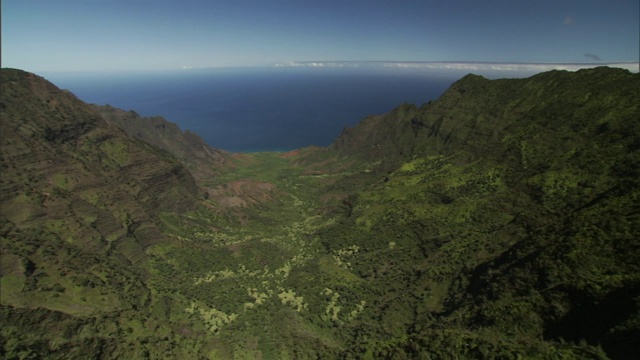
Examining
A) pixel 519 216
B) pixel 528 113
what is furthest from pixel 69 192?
pixel 528 113

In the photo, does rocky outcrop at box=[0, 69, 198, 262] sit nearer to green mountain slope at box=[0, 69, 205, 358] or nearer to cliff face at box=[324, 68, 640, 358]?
green mountain slope at box=[0, 69, 205, 358]

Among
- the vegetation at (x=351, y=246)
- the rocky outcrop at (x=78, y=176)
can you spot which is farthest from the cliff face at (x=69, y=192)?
the vegetation at (x=351, y=246)

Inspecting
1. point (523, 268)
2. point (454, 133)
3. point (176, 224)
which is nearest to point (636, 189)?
point (523, 268)

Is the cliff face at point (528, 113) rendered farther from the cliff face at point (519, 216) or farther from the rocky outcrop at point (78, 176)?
the rocky outcrop at point (78, 176)

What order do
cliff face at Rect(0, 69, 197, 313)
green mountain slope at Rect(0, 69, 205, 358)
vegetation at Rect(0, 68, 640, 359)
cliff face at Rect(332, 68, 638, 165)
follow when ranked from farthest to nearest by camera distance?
cliff face at Rect(332, 68, 638, 165), cliff face at Rect(0, 69, 197, 313), green mountain slope at Rect(0, 69, 205, 358), vegetation at Rect(0, 68, 640, 359)

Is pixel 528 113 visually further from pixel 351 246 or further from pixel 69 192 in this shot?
pixel 69 192

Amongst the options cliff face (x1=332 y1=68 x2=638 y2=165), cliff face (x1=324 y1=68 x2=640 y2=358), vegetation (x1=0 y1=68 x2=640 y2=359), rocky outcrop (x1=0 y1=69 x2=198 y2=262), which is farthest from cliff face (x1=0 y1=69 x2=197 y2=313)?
cliff face (x1=332 y1=68 x2=638 y2=165)
